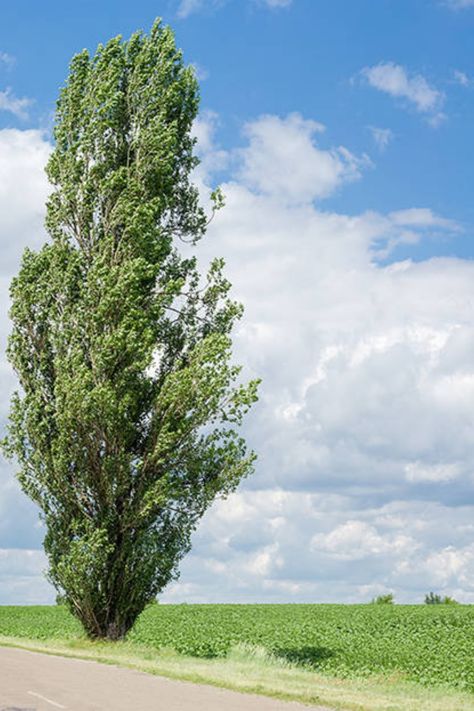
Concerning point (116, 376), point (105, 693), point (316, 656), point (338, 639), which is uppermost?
point (116, 376)

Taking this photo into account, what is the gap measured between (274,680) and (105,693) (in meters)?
5.55

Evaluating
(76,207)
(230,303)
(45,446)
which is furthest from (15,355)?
(230,303)

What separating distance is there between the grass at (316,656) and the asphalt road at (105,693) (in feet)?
3.52

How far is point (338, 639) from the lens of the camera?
3438 cm

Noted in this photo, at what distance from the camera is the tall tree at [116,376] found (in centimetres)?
2808

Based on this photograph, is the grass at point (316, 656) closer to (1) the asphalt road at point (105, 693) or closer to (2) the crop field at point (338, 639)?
(2) the crop field at point (338, 639)

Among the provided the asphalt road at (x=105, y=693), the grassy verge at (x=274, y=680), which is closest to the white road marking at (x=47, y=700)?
the asphalt road at (x=105, y=693)

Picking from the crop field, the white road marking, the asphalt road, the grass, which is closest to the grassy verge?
the grass

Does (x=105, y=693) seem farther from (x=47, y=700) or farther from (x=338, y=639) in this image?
(x=338, y=639)

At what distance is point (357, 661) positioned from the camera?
27.0 metres

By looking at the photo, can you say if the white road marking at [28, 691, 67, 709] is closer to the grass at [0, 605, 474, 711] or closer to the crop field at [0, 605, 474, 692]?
the grass at [0, 605, 474, 711]

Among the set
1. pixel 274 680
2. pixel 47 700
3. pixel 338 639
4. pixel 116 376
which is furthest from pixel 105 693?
pixel 338 639

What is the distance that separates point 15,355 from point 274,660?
12.6 m

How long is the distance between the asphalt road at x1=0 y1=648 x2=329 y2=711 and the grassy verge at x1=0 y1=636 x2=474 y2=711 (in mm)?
739
